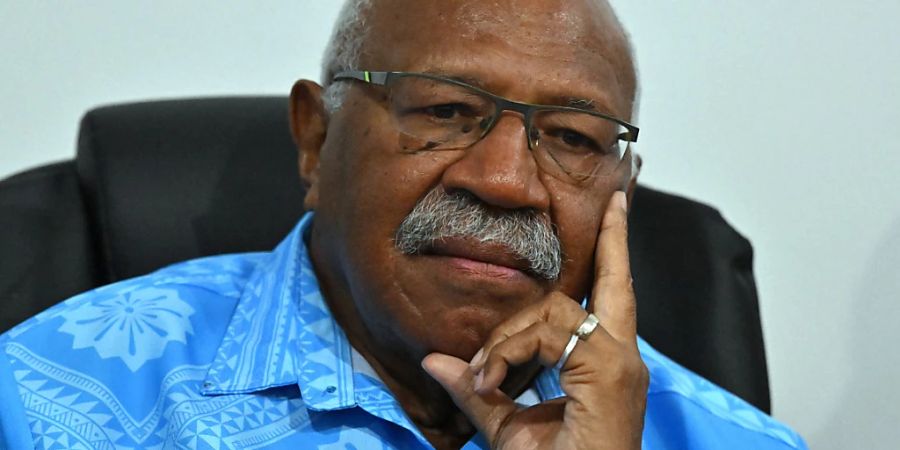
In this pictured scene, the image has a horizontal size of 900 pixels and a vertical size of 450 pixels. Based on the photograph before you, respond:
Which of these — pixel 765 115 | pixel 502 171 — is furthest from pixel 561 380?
pixel 765 115

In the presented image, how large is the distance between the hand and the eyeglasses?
191 millimetres

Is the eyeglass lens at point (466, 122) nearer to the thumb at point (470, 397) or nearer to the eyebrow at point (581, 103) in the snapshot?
the eyebrow at point (581, 103)

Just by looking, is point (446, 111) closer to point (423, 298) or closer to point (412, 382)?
point (423, 298)

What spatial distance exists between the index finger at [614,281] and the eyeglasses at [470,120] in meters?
0.08

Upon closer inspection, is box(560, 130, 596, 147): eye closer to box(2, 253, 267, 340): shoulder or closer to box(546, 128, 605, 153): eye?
box(546, 128, 605, 153): eye

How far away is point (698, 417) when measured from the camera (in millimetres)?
1445

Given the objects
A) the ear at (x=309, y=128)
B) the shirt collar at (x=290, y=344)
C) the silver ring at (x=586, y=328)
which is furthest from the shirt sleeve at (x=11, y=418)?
the silver ring at (x=586, y=328)

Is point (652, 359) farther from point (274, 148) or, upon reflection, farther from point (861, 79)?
point (861, 79)

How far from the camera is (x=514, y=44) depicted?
4.01 ft

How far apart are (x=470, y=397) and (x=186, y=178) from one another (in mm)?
621

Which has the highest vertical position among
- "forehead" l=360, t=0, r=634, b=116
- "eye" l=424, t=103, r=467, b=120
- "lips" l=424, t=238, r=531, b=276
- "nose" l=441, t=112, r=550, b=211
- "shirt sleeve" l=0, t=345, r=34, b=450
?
"forehead" l=360, t=0, r=634, b=116

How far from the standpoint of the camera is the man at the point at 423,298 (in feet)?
3.85

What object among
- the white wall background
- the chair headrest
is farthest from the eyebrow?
the white wall background

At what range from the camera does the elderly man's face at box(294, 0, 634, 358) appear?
118 cm
